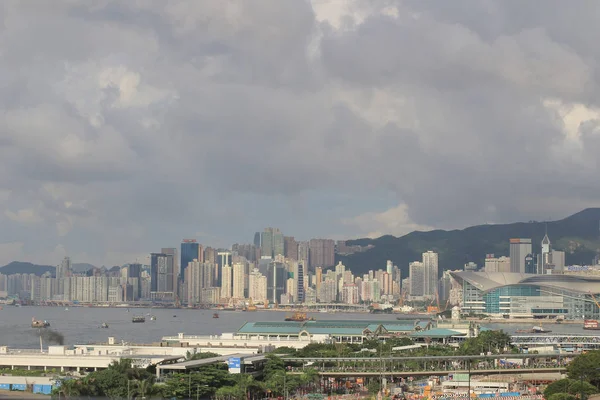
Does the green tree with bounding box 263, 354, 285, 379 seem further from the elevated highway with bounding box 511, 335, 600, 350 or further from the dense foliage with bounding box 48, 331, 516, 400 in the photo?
the elevated highway with bounding box 511, 335, 600, 350

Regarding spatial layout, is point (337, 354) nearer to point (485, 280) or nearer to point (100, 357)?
point (100, 357)

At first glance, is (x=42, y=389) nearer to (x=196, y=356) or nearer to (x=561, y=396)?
(x=196, y=356)

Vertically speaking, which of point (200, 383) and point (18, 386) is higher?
point (200, 383)

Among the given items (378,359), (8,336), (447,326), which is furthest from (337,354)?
(8,336)

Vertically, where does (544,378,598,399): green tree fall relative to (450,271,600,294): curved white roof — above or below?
below

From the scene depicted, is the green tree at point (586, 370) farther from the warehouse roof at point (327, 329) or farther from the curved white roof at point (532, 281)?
the curved white roof at point (532, 281)

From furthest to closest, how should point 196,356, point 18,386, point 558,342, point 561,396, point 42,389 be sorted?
point 558,342 < point 196,356 < point 18,386 < point 42,389 < point 561,396

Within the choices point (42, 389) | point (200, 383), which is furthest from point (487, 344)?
point (42, 389)

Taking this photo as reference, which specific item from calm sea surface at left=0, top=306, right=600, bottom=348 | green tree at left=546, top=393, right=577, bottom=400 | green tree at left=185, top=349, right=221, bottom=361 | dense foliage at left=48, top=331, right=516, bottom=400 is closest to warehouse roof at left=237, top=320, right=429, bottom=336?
calm sea surface at left=0, top=306, right=600, bottom=348

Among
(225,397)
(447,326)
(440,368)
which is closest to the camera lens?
(225,397)

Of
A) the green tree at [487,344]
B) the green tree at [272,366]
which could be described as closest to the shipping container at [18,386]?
the green tree at [272,366]

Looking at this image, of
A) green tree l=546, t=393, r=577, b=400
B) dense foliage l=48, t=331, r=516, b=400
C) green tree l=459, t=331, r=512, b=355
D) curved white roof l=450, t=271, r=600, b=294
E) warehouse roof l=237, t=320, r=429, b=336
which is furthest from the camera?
curved white roof l=450, t=271, r=600, b=294
